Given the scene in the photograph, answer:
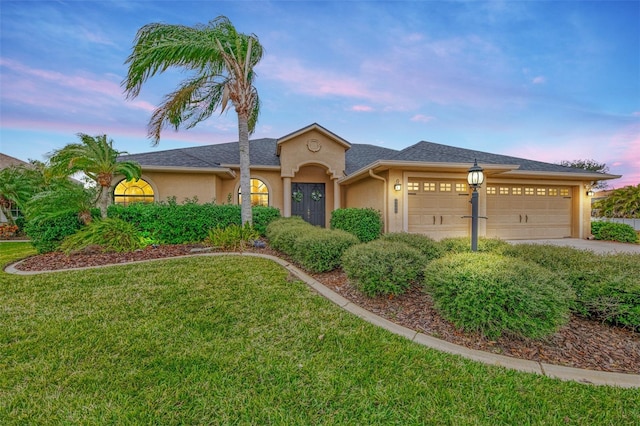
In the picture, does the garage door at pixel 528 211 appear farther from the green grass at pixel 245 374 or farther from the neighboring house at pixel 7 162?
the neighboring house at pixel 7 162

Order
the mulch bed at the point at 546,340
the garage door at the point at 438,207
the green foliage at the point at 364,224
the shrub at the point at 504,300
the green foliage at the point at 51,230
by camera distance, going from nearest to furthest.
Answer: the mulch bed at the point at 546,340 < the shrub at the point at 504,300 < the green foliage at the point at 51,230 < the green foliage at the point at 364,224 < the garage door at the point at 438,207

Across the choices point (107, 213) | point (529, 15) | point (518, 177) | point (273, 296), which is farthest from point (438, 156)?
point (107, 213)

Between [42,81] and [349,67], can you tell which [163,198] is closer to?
[42,81]

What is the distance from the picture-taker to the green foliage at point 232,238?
7.30 meters

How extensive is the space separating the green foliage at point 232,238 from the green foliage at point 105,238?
75.8 inches

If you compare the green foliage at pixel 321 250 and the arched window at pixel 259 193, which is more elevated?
the arched window at pixel 259 193

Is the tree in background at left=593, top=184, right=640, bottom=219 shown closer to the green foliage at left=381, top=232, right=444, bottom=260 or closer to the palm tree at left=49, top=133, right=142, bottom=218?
the green foliage at left=381, top=232, right=444, bottom=260

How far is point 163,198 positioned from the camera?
416 inches

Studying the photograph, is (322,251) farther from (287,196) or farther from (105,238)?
(287,196)

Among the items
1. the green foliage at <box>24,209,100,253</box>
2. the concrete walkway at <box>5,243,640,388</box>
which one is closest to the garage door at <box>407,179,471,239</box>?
the concrete walkway at <box>5,243,640,388</box>

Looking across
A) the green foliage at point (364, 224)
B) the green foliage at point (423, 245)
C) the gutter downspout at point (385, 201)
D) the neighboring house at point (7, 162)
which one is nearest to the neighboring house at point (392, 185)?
the gutter downspout at point (385, 201)

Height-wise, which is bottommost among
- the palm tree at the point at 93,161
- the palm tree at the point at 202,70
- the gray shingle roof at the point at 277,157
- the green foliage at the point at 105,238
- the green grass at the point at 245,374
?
the green grass at the point at 245,374

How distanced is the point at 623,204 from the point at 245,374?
24.0 m

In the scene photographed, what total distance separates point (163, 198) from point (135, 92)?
4.31 m
